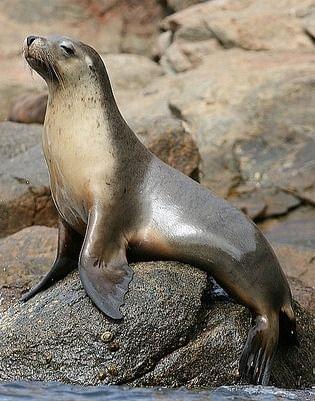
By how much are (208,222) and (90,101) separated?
3.18ft

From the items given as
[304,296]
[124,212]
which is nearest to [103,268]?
[124,212]

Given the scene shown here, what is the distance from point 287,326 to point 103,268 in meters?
1.12

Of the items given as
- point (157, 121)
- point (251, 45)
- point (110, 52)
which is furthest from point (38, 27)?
point (157, 121)

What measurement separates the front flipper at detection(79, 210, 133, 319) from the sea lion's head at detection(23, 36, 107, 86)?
0.86 meters

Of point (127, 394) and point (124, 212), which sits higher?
point (124, 212)

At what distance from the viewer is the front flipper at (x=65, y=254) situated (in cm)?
584

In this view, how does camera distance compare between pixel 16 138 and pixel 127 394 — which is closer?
pixel 127 394

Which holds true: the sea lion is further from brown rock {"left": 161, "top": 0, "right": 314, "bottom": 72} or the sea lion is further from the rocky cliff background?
brown rock {"left": 161, "top": 0, "right": 314, "bottom": 72}

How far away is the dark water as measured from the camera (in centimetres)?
473

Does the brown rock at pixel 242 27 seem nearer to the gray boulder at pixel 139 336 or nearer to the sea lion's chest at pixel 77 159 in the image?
the sea lion's chest at pixel 77 159

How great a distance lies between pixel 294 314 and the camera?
5883mm

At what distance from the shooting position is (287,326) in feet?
18.9

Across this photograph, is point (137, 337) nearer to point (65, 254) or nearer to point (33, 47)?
point (65, 254)

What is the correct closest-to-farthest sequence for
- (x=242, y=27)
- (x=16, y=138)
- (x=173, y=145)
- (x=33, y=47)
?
(x=33, y=47)
(x=173, y=145)
(x=16, y=138)
(x=242, y=27)
